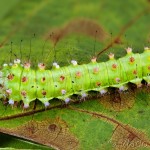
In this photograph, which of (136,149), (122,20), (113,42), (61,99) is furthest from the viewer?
(122,20)

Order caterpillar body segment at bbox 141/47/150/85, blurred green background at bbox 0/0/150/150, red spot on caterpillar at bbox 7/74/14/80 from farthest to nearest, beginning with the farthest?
1. caterpillar body segment at bbox 141/47/150/85
2. red spot on caterpillar at bbox 7/74/14/80
3. blurred green background at bbox 0/0/150/150

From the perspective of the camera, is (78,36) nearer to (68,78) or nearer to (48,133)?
(68,78)

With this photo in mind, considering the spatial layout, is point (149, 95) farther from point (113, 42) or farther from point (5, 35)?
point (5, 35)

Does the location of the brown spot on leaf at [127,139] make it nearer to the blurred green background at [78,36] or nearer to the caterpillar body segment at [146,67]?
the blurred green background at [78,36]

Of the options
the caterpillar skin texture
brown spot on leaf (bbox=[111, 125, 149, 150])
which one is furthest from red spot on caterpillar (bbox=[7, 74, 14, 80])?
brown spot on leaf (bbox=[111, 125, 149, 150])

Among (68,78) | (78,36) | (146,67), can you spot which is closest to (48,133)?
(68,78)

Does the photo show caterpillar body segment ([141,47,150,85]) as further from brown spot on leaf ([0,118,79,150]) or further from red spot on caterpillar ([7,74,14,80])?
red spot on caterpillar ([7,74,14,80])

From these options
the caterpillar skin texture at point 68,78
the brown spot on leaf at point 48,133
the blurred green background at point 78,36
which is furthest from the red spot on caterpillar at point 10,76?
the brown spot on leaf at point 48,133

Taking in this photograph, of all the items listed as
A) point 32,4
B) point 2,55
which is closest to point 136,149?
point 2,55
